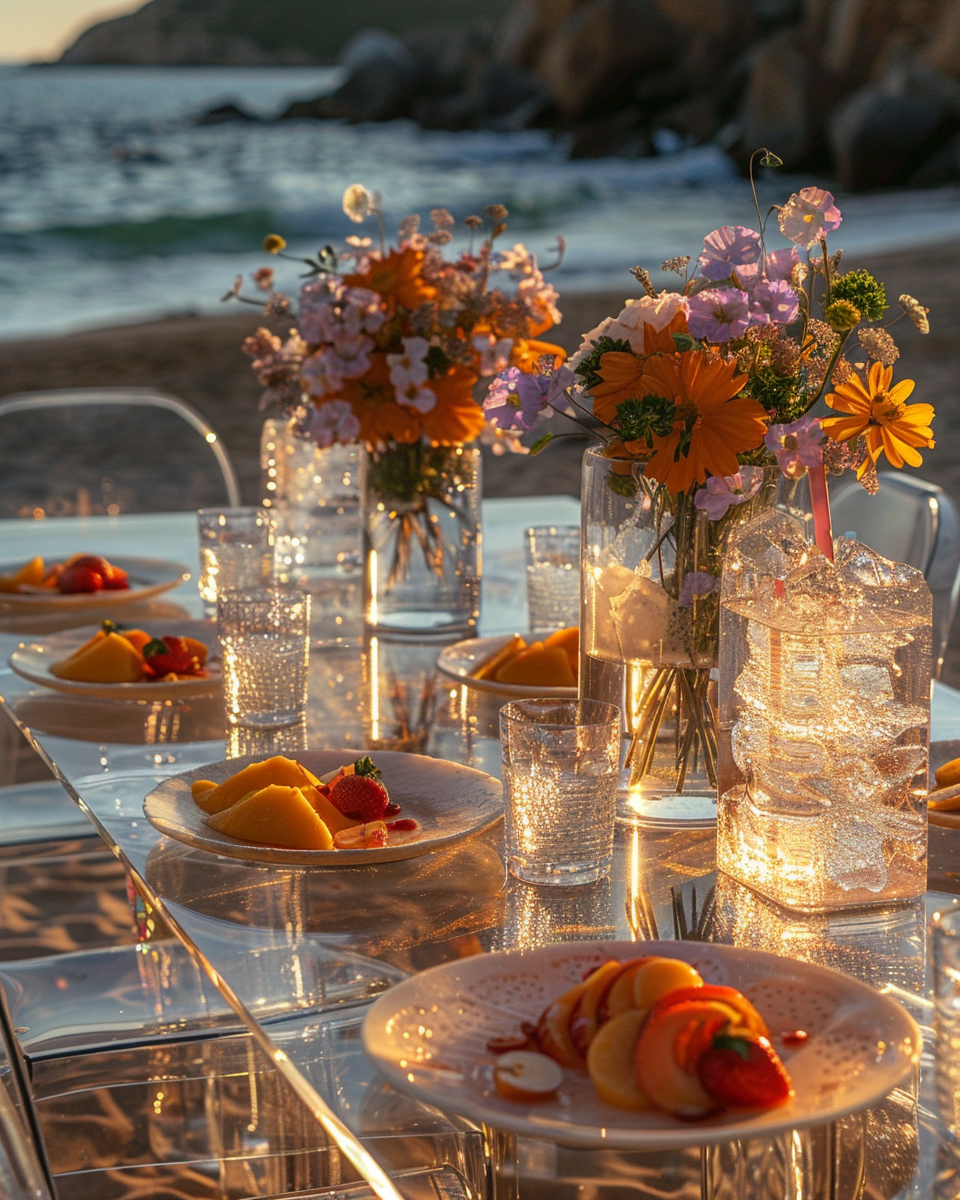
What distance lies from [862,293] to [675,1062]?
61cm

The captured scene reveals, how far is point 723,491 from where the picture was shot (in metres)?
1.10

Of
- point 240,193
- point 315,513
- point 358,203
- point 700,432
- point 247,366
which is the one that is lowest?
point 315,513

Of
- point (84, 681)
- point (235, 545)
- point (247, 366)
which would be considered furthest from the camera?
point (247, 366)

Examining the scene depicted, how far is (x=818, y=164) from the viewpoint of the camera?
2112cm

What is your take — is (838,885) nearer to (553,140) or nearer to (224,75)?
(224,75)

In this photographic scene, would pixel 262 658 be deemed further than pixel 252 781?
Yes

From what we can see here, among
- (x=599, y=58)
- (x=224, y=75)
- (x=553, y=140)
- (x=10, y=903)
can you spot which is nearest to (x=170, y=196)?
(x=224, y=75)

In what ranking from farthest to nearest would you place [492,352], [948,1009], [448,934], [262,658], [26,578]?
[26,578]
[492,352]
[262,658]
[448,934]
[948,1009]

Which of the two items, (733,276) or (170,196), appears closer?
(733,276)

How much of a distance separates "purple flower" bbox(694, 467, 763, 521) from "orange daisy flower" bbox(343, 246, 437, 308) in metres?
0.63

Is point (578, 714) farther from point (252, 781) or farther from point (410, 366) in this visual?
point (410, 366)

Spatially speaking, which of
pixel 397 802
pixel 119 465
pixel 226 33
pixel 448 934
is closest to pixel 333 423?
pixel 397 802

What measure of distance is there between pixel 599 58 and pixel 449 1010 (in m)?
24.6

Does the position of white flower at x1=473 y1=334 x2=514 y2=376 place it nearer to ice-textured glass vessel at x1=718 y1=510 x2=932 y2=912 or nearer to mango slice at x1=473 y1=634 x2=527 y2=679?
mango slice at x1=473 y1=634 x2=527 y2=679
